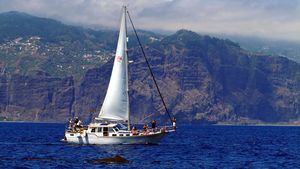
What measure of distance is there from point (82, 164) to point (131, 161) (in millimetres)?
7601

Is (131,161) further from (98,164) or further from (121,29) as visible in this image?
(121,29)

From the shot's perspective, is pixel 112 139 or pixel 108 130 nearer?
pixel 112 139

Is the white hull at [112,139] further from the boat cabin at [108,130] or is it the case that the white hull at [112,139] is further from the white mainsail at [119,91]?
the white mainsail at [119,91]

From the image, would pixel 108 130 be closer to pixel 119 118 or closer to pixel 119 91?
pixel 119 118

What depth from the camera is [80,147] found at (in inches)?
4638

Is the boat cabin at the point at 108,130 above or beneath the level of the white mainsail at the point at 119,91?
beneath

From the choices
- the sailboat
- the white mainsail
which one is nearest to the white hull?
the sailboat

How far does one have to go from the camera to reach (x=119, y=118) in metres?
118

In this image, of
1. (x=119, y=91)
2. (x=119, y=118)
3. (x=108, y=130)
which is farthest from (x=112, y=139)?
(x=119, y=91)

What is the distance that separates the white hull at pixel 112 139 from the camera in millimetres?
116938

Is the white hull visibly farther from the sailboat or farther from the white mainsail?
the white mainsail

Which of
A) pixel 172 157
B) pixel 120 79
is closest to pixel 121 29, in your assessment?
pixel 120 79

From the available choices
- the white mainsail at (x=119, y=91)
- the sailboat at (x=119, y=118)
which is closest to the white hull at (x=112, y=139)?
the sailboat at (x=119, y=118)

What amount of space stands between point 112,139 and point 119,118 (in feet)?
11.9
